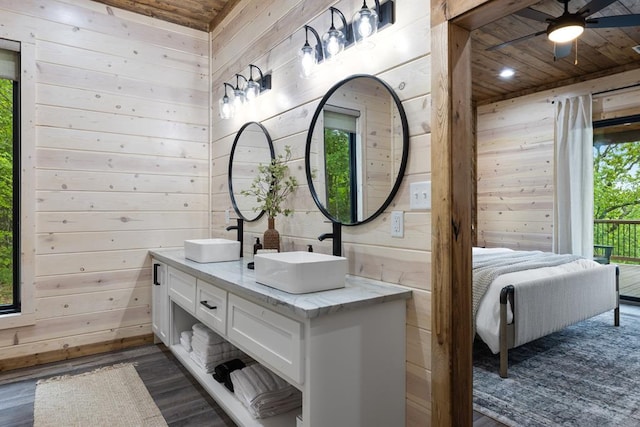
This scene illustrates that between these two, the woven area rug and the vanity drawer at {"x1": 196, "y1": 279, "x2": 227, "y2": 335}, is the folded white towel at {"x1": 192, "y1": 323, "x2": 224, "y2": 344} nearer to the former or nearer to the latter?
the vanity drawer at {"x1": 196, "y1": 279, "x2": 227, "y2": 335}

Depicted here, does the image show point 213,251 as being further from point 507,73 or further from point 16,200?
point 507,73

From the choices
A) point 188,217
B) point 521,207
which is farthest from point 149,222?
point 521,207

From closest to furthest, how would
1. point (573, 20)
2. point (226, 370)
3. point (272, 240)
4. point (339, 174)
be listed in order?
point (339, 174)
point (226, 370)
point (272, 240)
point (573, 20)

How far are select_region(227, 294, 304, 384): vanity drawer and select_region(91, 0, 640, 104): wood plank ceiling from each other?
2538mm

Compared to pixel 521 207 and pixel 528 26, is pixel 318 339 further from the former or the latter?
pixel 521 207

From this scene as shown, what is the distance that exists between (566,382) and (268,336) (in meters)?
2.21

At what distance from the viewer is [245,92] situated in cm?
279

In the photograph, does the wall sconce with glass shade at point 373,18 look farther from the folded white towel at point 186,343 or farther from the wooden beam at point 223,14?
the folded white towel at point 186,343

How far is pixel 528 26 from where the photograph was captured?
3.59 m

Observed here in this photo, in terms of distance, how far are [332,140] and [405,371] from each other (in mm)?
1207

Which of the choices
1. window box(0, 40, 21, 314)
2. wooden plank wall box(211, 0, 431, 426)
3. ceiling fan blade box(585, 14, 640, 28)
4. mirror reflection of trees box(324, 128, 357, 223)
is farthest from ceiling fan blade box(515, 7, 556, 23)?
window box(0, 40, 21, 314)

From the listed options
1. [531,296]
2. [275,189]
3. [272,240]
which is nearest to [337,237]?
[272,240]

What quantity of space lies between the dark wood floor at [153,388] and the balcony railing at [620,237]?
4.24 meters

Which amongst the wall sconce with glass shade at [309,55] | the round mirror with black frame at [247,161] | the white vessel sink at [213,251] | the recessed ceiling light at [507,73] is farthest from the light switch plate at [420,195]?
the recessed ceiling light at [507,73]
